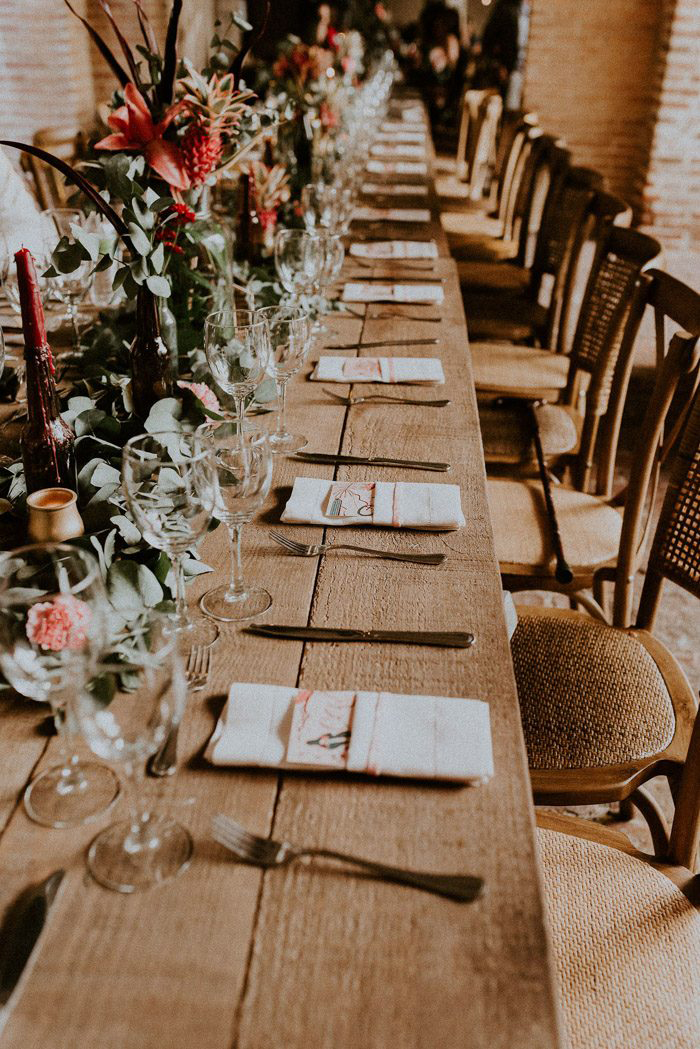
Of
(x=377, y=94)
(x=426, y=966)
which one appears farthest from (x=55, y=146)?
(x=426, y=966)

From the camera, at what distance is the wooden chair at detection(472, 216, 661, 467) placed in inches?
87.4

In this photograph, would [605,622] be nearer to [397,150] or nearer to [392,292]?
[392,292]

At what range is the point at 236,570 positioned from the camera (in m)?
1.15

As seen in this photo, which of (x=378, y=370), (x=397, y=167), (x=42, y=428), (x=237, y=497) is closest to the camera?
(x=237, y=497)

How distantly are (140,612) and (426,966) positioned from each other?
49cm

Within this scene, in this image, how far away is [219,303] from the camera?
5.67 feet

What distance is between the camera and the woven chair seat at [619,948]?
1.00m

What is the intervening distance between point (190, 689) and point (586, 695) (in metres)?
0.76

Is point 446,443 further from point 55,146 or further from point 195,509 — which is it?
point 55,146

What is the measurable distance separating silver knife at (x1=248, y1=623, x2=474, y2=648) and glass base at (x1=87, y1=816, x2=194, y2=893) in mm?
295

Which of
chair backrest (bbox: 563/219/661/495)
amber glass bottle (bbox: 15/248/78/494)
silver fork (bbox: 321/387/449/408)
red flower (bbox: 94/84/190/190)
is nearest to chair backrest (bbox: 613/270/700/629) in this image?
chair backrest (bbox: 563/219/661/495)

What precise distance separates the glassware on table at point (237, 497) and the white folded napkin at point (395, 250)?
1757 millimetres

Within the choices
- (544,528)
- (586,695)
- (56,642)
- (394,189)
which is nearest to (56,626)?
(56,642)

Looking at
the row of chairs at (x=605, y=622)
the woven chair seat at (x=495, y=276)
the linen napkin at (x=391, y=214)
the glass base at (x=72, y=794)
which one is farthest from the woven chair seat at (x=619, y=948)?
the woven chair seat at (x=495, y=276)
